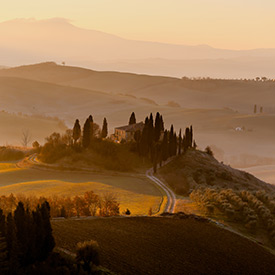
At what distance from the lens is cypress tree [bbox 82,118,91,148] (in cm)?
8700

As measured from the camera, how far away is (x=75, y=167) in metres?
83.4

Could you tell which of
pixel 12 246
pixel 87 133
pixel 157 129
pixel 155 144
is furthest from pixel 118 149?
pixel 12 246

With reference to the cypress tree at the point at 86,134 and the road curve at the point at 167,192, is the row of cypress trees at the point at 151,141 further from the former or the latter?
the road curve at the point at 167,192

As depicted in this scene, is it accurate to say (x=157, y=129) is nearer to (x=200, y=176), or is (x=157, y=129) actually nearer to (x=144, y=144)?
(x=144, y=144)

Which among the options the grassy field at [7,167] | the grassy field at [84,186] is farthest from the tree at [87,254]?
the grassy field at [7,167]

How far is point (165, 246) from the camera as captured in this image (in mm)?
34188

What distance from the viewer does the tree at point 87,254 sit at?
26.9 metres

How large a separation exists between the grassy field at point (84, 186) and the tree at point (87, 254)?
83.5ft

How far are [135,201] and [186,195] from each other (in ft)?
36.1

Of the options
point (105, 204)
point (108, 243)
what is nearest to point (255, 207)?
point (105, 204)

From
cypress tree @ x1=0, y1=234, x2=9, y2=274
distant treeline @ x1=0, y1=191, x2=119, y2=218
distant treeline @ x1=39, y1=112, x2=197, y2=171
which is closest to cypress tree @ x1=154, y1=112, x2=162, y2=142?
distant treeline @ x1=39, y1=112, x2=197, y2=171

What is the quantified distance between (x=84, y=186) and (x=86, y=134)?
907 inches

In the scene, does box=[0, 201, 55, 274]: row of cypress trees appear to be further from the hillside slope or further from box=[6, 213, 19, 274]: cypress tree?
the hillside slope

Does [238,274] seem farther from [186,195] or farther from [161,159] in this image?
[161,159]
